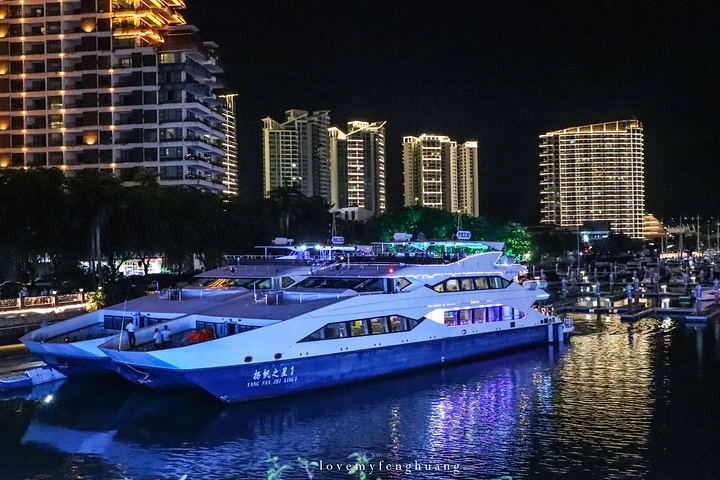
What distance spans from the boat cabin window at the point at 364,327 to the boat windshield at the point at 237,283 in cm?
636

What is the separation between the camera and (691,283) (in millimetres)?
82938

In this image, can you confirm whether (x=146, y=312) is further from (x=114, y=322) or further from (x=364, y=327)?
(x=364, y=327)

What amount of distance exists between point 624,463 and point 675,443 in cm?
248

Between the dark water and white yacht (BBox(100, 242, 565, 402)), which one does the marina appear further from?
the dark water

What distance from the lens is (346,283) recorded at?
29.2m

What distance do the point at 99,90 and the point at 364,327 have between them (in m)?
63.4

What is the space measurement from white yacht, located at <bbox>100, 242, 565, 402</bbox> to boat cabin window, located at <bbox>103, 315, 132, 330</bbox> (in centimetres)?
314

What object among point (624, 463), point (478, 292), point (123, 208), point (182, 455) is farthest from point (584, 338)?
point (123, 208)

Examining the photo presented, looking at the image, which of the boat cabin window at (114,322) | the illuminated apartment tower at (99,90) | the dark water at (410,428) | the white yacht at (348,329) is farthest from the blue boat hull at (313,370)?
the illuminated apartment tower at (99,90)

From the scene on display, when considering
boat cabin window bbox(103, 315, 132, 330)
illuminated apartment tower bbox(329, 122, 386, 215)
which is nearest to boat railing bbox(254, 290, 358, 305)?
boat cabin window bbox(103, 315, 132, 330)

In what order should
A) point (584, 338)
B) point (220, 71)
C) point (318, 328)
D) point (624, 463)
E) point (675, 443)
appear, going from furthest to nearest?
point (220, 71) < point (584, 338) < point (318, 328) < point (675, 443) < point (624, 463)

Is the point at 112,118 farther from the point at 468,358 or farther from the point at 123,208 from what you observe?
the point at 468,358

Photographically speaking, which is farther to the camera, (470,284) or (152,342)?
(470,284)

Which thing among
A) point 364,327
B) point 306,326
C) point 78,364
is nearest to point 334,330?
point 306,326
